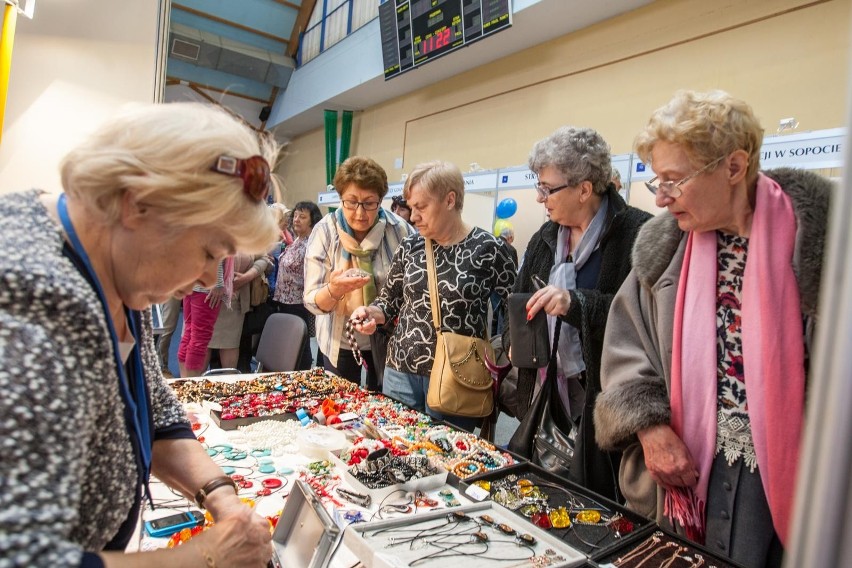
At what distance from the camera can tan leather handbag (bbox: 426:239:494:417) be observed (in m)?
2.11

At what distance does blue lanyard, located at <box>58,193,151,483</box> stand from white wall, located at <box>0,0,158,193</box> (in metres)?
3.31

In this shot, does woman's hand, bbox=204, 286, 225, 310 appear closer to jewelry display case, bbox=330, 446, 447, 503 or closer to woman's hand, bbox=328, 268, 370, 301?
woman's hand, bbox=328, 268, 370, 301

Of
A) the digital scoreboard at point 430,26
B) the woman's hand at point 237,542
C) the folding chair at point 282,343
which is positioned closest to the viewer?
the woman's hand at point 237,542

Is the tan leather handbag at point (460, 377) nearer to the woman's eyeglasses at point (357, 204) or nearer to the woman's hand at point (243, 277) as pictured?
the woman's eyeglasses at point (357, 204)

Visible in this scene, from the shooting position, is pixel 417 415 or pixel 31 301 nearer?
pixel 31 301

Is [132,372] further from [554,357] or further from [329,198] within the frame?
[329,198]

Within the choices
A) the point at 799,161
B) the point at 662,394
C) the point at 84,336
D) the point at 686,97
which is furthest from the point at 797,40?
the point at 84,336

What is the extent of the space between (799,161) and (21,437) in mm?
3339

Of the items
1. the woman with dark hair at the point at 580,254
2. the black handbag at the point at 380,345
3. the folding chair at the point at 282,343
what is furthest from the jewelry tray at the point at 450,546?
the folding chair at the point at 282,343

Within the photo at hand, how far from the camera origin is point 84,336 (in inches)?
25.3

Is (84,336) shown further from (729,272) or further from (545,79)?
(545,79)

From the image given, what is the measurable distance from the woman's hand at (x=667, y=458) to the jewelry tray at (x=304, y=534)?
0.84 meters

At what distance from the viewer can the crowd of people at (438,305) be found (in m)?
0.63

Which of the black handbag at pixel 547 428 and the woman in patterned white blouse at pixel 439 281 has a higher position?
the woman in patterned white blouse at pixel 439 281
